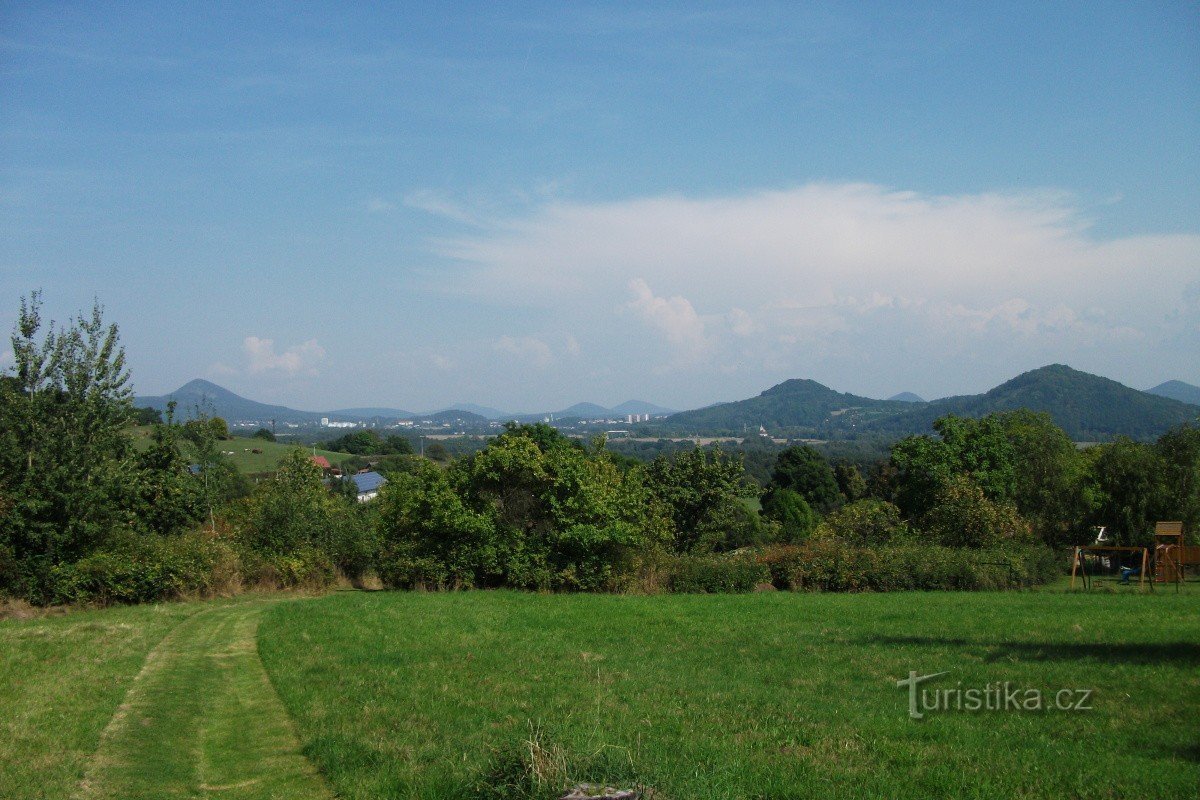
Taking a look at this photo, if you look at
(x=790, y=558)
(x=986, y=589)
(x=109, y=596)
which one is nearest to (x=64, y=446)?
(x=109, y=596)

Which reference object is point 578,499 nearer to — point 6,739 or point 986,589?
point 986,589

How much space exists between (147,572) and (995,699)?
69.0ft

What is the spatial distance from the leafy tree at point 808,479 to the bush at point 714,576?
59799 mm

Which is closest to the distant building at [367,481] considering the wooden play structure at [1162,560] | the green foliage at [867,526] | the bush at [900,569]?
the green foliage at [867,526]

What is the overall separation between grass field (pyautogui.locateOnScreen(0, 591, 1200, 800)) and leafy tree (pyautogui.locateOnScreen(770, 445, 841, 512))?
70414 mm

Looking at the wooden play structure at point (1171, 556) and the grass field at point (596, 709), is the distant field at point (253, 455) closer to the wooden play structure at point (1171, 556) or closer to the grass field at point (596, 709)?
the grass field at point (596, 709)

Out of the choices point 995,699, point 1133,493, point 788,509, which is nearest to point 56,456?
point 995,699

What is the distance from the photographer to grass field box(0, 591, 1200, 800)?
6523 mm

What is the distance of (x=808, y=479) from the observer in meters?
87.6

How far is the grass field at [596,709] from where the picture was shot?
652 cm

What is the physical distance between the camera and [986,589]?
1025 inches

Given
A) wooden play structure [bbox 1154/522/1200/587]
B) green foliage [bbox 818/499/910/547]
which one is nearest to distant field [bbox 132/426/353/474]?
green foliage [bbox 818/499/910/547]

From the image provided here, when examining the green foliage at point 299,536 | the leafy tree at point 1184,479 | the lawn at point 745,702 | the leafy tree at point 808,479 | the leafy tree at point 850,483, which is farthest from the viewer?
the leafy tree at point 808,479

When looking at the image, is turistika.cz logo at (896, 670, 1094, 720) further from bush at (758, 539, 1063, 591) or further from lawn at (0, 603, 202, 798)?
bush at (758, 539, 1063, 591)
